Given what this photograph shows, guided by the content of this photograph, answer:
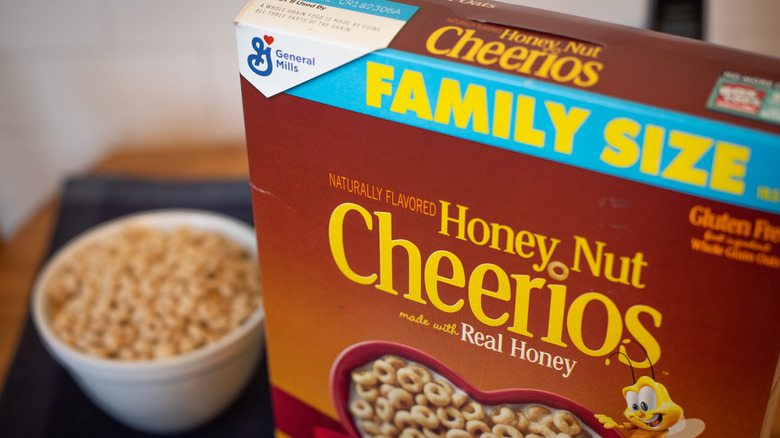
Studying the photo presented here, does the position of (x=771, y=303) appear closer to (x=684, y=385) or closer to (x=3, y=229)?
(x=684, y=385)

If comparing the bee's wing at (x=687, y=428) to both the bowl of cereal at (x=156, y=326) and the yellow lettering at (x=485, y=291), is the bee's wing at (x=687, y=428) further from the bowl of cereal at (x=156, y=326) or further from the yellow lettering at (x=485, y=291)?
the bowl of cereal at (x=156, y=326)

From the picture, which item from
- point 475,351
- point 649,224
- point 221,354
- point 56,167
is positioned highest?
point 649,224

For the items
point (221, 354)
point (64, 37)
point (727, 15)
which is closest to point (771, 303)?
point (221, 354)

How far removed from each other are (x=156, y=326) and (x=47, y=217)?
56cm

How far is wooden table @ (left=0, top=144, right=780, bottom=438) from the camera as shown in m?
0.95


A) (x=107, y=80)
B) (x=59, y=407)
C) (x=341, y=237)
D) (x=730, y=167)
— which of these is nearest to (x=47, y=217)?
(x=107, y=80)

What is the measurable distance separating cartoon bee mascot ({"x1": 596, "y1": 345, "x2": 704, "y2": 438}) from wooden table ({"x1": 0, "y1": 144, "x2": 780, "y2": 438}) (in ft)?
2.47

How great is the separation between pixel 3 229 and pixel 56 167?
22 cm

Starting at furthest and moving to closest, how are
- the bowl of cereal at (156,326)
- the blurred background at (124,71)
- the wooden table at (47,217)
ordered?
the blurred background at (124,71)
the wooden table at (47,217)
the bowl of cereal at (156,326)

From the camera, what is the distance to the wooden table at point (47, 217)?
0.95m

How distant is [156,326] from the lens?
0.73 m

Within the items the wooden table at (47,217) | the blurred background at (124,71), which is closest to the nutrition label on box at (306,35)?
the wooden table at (47,217)

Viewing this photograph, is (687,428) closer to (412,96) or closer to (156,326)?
(412,96)

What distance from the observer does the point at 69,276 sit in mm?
812
